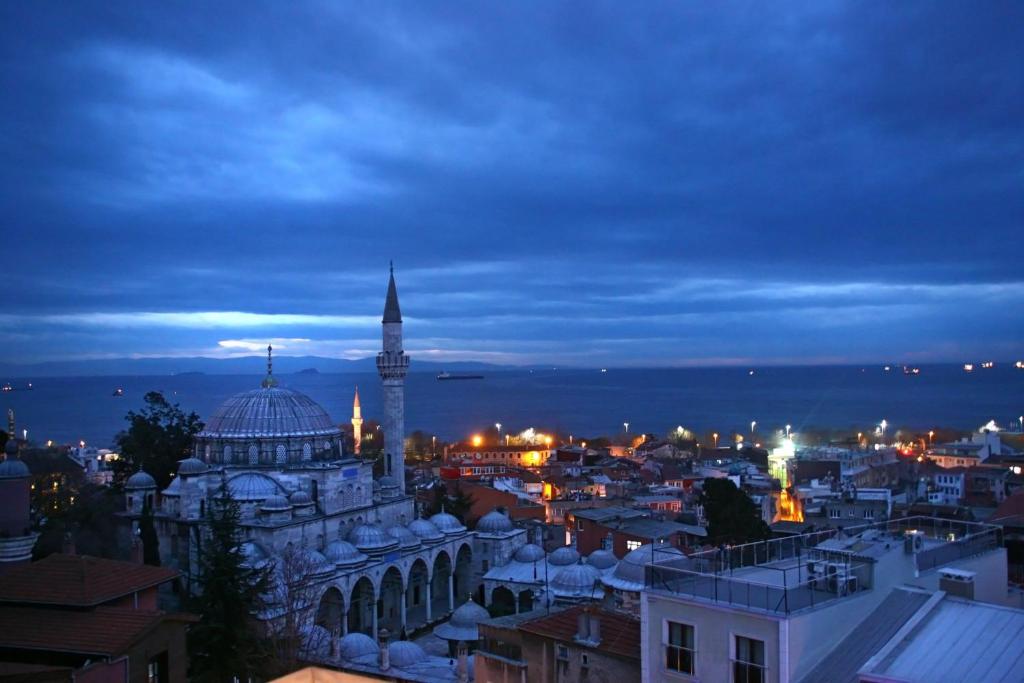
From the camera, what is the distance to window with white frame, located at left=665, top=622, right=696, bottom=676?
856 cm

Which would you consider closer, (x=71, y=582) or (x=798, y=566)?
(x=798, y=566)

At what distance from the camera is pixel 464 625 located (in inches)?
817

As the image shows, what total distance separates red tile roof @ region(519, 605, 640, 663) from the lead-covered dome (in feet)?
55.5

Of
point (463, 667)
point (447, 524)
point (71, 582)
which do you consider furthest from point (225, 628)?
point (447, 524)

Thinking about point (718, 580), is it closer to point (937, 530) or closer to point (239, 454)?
point (937, 530)

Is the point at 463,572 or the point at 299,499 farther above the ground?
the point at 299,499

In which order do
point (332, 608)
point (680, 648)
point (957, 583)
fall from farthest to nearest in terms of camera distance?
point (332, 608)
point (957, 583)
point (680, 648)

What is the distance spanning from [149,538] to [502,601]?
10.3 m

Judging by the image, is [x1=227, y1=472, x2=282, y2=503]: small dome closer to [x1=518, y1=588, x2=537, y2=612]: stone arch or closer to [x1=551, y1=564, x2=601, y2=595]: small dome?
[x1=518, y1=588, x2=537, y2=612]: stone arch

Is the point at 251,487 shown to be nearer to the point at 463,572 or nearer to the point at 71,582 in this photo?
the point at 463,572

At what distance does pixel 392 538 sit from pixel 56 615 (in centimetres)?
1397

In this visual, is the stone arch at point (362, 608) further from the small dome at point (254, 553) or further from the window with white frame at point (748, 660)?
the window with white frame at point (748, 660)

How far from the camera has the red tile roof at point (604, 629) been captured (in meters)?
11.4

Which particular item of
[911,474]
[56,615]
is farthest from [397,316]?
[911,474]
